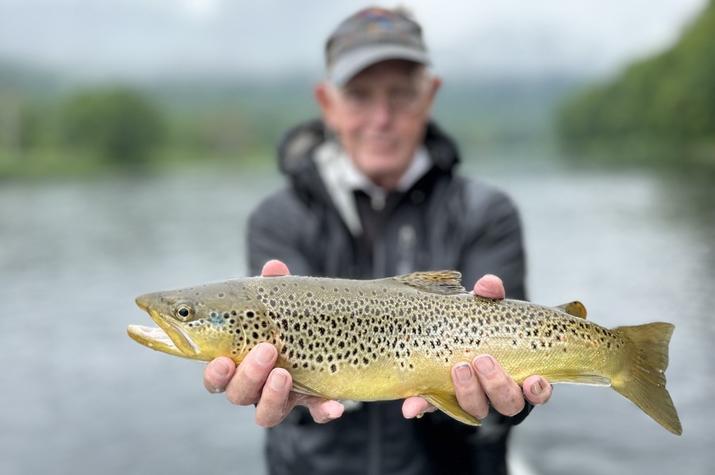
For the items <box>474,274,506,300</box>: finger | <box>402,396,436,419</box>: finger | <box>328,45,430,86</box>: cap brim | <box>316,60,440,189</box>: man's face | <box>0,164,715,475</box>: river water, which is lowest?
<box>0,164,715,475</box>: river water

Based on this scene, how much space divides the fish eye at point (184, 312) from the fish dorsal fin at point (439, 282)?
0.83 m

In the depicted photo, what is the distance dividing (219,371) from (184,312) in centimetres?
26

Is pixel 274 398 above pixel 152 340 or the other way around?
the other way around

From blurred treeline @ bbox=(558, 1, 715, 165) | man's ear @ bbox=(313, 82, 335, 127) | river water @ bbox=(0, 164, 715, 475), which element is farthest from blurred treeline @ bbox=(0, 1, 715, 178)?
man's ear @ bbox=(313, 82, 335, 127)

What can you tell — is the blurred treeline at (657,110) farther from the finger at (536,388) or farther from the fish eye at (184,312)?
the fish eye at (184,312)

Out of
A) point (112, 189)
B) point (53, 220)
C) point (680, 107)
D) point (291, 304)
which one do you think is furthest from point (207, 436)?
point (680, 107)

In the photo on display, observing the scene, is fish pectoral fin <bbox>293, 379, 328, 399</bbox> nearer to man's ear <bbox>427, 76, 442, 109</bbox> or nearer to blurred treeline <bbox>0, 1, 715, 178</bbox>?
man's ear <bbox>427, 76, 442, 109</bbox>

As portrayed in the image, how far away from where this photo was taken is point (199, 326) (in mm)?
2852

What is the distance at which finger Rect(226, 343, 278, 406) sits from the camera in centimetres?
273

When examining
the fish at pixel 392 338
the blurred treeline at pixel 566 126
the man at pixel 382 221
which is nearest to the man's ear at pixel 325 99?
the man at pixel 382 221

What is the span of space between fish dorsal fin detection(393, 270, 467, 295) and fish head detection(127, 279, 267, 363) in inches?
24.1

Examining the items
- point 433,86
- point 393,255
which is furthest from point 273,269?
point 433,86

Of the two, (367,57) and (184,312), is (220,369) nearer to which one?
(184,312)

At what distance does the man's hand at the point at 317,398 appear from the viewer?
2748 mm
